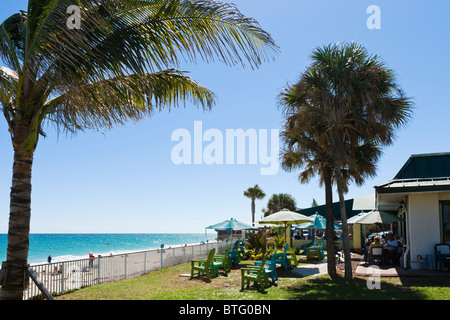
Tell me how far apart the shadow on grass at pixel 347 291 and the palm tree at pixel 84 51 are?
242 inches

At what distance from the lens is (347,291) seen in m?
9.41

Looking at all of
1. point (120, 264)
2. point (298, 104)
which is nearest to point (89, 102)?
point (298, 104)

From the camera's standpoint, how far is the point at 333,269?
12578 millimetres

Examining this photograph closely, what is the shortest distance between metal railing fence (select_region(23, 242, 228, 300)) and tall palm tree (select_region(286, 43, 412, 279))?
783cm

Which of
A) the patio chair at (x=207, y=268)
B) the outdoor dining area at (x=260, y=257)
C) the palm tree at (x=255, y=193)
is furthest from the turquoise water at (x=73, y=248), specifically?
the patio chair at (x=207, y=268)

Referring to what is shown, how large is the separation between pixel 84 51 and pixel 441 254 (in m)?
11.5

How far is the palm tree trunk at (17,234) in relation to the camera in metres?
4.93

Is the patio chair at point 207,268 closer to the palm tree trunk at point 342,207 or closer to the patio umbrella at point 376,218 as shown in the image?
the palm tree trunk at point 342,207

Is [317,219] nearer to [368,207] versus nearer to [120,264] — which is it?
[368,207]

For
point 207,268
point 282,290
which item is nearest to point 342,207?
point 282,290

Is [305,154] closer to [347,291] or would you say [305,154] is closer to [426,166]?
[426,166]

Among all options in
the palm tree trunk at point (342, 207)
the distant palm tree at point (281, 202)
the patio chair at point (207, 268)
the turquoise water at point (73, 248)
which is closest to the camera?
the palm tree trunk at point (342, 207)

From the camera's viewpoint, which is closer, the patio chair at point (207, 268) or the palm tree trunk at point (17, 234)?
the palm tree trunk at point (17, 234)
